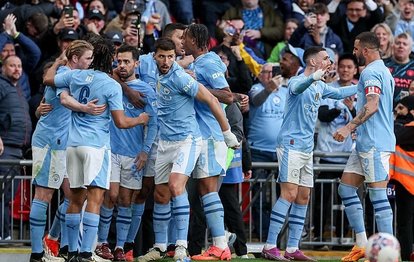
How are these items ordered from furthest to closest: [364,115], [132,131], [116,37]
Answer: [116,37] < [132,131] < [364,115]

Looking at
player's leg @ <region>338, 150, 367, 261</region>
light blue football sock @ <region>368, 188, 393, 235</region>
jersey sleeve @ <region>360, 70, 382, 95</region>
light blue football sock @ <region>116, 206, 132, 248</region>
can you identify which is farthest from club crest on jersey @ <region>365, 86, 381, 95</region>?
light blue football sock @ <region>116, 206, 132, 248</region>

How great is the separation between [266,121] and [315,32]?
2249 mm

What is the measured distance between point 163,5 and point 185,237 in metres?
7.46

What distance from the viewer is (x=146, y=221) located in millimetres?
17141

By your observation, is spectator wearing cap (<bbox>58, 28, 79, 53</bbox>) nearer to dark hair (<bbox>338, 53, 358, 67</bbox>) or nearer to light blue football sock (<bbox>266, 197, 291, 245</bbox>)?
dark hair (<bbox>338, 53, 358, 67</bbox>)

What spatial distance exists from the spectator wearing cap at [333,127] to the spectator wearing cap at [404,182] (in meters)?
1.83

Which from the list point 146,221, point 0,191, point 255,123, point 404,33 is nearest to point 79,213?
point 146,221

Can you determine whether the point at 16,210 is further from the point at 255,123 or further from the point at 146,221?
the point at 255,123

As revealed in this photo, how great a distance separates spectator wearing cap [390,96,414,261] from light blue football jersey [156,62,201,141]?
3.12m

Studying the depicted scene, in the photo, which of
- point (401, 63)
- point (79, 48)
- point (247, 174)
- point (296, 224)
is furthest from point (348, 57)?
point (79, 48)

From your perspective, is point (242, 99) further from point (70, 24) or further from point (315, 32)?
point (315, 32)

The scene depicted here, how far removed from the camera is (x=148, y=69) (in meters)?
16.4

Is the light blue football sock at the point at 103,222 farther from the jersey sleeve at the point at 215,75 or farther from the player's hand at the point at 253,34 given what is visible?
the player's hand at the point at 253,34

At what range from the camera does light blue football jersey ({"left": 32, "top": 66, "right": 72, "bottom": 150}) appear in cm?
1557
